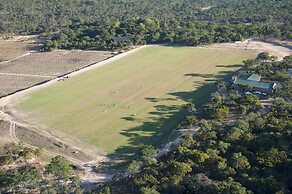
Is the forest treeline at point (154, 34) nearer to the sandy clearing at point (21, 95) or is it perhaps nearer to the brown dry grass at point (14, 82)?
the sandy clearing at point (21, 95)

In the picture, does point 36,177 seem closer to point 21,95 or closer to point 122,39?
point 21,95

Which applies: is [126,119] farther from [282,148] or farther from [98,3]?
[98,3]

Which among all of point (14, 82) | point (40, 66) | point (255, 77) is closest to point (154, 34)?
point (40, 66)

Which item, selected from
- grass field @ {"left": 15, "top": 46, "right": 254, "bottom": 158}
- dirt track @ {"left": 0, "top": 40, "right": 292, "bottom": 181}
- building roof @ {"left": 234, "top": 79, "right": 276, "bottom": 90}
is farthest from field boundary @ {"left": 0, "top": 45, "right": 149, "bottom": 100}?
building roof @ {"left": 234, "top": 79, "right": 276, "bottom": 90}

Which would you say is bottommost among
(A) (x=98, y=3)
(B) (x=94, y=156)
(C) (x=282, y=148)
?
(B) (x=94, y=156)

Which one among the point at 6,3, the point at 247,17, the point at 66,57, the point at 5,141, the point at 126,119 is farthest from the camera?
the point at 6,3

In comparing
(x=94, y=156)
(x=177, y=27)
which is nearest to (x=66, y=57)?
(x=177, y=27)
